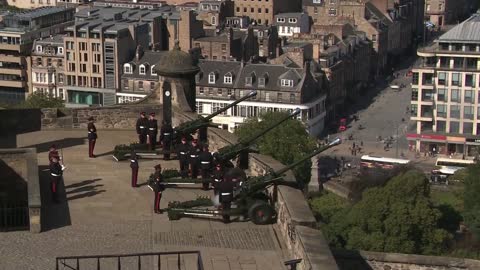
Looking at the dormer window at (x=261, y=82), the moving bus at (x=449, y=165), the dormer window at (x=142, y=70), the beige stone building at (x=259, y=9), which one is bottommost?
the moving bus at (x=449, y=165)

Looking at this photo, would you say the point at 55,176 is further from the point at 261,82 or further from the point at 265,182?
the point at 261,82

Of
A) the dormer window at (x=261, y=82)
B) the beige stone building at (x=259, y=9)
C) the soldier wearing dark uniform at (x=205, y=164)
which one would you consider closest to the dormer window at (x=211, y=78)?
the dormer window at (x=261, y=82)

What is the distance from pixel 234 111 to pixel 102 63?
972 inches

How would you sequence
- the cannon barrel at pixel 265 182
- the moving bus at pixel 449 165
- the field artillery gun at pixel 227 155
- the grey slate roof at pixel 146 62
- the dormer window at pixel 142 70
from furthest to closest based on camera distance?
the dormer window at pixel 142 70 → the grey slate roof at pixel 146 62 → the moving bus at pixel 449 165 → the field artillery gun at pixel 227 155 → the cannon barrel at pixel 265 182

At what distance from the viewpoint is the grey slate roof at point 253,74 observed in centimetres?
13362

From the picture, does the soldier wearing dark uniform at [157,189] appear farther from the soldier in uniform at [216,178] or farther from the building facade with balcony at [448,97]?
the building facade with balcony at [448,97]

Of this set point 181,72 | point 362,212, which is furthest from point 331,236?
point 181,72

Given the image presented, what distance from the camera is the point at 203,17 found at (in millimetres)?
179625

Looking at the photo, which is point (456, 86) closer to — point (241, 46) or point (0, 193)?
point (241, 46)

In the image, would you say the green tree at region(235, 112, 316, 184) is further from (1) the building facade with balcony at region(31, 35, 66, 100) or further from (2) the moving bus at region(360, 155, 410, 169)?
(1) the building facade with balcony at region(31, 35, 66, 100)

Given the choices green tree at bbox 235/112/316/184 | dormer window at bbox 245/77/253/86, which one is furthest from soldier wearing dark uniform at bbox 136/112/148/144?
dormer window at bbox 245/77/253/86

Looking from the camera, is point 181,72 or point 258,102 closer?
point 181,72

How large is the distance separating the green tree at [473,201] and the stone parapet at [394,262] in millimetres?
46984

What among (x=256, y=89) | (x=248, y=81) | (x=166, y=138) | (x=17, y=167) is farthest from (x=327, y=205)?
(x=17, y=167)
